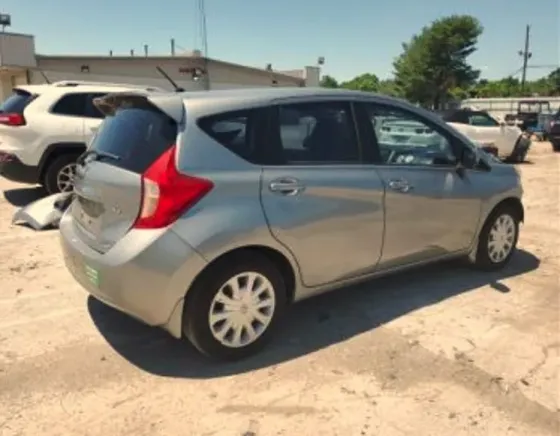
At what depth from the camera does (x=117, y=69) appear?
26.6 meters

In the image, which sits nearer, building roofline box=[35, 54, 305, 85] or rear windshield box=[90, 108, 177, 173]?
rear windshield box=[90, 108, 177, 173]

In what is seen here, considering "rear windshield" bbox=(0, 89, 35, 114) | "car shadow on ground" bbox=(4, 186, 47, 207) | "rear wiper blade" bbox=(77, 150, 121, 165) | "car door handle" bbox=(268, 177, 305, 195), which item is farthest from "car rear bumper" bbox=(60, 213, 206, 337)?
"car shadow on ground" bbox=(4, 186, 47, 207)

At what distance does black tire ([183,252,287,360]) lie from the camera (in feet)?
10.8

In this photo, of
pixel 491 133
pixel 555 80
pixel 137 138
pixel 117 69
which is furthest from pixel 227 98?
pixel 555 80

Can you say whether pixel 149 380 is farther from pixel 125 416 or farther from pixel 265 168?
pixel 265 168

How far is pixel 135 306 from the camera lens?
3.27 meters

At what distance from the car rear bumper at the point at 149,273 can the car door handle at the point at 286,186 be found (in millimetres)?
666

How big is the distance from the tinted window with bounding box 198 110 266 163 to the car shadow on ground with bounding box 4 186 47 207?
5.95 metres

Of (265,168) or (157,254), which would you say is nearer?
(157,254)

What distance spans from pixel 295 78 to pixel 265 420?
33.9 m

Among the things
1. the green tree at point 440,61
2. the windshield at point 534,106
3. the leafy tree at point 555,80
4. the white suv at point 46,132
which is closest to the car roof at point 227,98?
the white suv at point 46,132

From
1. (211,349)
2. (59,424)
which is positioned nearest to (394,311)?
(211,349)

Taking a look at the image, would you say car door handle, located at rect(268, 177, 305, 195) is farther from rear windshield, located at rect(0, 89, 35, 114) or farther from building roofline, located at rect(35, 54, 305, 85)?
building roofline, located at rect(35, 54, 305, 85)

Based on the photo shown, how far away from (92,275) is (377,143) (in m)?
2.22
